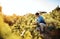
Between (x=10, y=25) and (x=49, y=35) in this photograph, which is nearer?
(x=10, y=25)

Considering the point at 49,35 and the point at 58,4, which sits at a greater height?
the point at 58,4

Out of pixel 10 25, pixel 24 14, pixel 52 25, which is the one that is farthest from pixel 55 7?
pixel 10 25

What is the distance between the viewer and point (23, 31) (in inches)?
162

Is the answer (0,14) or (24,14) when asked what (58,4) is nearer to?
(24,14)

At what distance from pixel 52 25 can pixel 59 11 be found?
1.26ft

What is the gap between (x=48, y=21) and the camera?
14.4 ft

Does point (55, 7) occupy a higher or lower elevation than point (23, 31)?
higher

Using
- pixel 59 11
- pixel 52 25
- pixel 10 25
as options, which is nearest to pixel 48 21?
pixel 52 25

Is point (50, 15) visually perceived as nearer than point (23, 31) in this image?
No

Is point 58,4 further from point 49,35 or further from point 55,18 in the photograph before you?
point 49,35

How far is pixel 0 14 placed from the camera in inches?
152

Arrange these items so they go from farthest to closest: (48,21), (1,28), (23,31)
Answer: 1. (48,21)
2. (23,31)
3. (1,28)

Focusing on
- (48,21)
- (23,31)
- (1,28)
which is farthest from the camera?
(48,21)

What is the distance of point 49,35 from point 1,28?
1.05 meters
